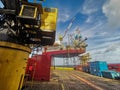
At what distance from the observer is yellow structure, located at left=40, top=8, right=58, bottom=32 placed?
8723 mm

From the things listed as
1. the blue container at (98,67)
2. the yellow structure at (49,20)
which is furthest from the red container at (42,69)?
the blue container at (98,67)

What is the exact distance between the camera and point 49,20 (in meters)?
8.95

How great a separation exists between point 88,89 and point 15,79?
714 centimetres

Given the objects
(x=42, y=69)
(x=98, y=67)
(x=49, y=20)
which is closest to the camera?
(x=49, y=20)

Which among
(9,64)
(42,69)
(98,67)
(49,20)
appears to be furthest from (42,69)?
(98,67)

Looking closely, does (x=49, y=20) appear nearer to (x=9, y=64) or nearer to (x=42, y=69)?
(x=9, y=64)

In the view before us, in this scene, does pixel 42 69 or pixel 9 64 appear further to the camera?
pixel 42 69

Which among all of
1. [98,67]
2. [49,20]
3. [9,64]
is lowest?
[9,64]

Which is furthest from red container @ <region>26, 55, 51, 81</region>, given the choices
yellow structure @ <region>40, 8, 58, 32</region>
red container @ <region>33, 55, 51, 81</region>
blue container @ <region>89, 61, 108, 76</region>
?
blue container @ <region>89, 61, 108, 76</region>

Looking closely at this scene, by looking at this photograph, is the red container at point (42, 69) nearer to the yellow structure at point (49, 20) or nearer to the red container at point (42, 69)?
the red container at point (42, 69)

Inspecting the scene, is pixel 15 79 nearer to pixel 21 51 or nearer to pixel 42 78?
pixel 21 51

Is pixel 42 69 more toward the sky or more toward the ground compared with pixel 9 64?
more toward the sky

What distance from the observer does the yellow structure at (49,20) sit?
343 inches

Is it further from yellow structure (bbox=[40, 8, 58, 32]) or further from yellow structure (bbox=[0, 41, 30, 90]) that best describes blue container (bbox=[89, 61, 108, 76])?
yellow structure (bbox=[0, 41, 30, 90])
